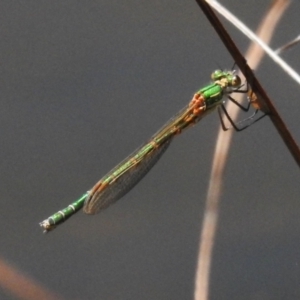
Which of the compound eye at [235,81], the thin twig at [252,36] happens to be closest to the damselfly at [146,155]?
the compound eye at [235,81]

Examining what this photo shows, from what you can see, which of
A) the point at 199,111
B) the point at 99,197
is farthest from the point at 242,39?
the point at 99,197

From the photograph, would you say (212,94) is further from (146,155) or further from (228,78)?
(146,155)

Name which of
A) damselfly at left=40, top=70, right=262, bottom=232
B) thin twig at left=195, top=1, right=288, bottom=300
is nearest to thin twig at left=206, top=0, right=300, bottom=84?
thin twig at left=195, top=1, right=288, bottom=300

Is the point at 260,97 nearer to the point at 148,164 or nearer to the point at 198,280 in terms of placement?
the point at 198,280

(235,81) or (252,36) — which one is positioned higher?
(235,81)

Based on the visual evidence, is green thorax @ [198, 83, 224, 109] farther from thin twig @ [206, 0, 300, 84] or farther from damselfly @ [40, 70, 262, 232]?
thin twig @ [206, 0, 300, 84]

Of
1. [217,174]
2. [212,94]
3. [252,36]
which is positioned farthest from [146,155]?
[252,36]

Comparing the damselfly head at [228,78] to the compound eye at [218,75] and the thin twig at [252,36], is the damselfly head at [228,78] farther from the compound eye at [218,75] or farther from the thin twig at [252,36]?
the thin twig at [252,36]

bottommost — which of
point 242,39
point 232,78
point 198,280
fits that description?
point 198,280
